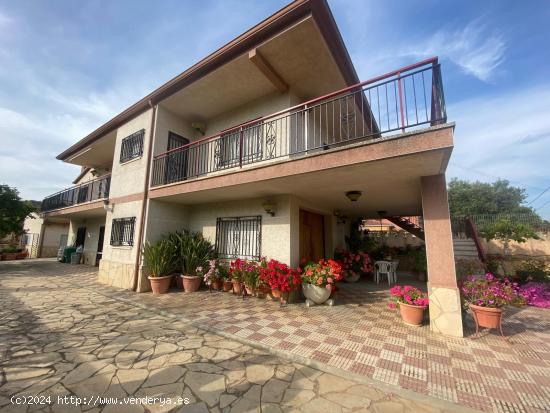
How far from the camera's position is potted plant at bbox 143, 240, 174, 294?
7637mm

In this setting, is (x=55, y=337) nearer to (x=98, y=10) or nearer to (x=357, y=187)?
(x=357, y=187)

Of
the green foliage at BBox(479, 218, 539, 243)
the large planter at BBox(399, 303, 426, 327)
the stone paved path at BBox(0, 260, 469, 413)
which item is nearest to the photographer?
the stone paved path at BBox(0, 260, 469, 413)

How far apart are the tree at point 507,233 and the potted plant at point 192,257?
45.3 feet

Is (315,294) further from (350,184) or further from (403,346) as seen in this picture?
(350,184)

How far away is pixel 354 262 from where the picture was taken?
9727 mm

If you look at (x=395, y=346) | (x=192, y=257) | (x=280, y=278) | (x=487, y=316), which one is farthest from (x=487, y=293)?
(x=192, y=257)

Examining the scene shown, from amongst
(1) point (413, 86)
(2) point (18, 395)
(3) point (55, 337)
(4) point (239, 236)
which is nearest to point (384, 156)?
(1) point (413, 86)

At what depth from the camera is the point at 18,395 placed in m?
2.78

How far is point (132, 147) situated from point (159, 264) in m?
5.49

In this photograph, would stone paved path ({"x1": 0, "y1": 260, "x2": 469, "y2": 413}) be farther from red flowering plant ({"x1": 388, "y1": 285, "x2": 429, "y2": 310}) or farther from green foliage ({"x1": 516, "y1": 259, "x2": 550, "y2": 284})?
green foliage ({"x1": 516, "y1": 259, "x2": 550, "y2": 284})

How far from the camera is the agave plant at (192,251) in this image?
8.00 meters

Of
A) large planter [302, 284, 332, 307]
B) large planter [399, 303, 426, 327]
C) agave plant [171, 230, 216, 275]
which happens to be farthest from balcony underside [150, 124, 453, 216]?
large planter [399, 303, 426, 327]

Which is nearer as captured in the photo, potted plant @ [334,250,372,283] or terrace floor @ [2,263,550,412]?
terrace floor @ [2,263,550,412]

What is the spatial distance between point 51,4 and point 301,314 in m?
10.3
